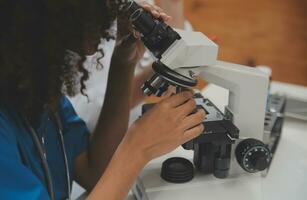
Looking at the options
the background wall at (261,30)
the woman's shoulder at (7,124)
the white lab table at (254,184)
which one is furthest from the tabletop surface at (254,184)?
the background wall at (261,30)

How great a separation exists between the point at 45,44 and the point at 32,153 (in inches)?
10.8

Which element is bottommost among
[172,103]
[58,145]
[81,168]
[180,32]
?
[81,168]

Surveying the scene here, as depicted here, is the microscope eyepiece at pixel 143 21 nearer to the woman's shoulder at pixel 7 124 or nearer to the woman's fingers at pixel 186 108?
the woman's fingers at pixel 186 108

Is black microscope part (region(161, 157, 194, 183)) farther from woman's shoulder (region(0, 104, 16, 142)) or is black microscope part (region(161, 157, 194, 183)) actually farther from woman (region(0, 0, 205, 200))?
woman's shoulder (region(0, 104, 16, 142))

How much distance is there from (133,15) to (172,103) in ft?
0.65

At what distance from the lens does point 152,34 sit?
822mm

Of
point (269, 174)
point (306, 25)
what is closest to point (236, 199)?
point (269, 174)

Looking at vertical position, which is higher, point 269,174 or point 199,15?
point 199,15

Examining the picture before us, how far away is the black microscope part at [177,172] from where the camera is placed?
0.96 metres

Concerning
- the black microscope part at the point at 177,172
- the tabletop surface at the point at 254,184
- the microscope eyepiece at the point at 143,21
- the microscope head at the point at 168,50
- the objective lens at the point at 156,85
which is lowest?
the tabletop surface at the point at 254,184

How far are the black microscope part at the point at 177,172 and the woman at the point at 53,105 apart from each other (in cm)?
10

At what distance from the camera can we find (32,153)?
924 millimetres

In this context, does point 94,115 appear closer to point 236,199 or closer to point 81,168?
point 81,168

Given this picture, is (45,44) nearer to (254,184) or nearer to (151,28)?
(151,28)
